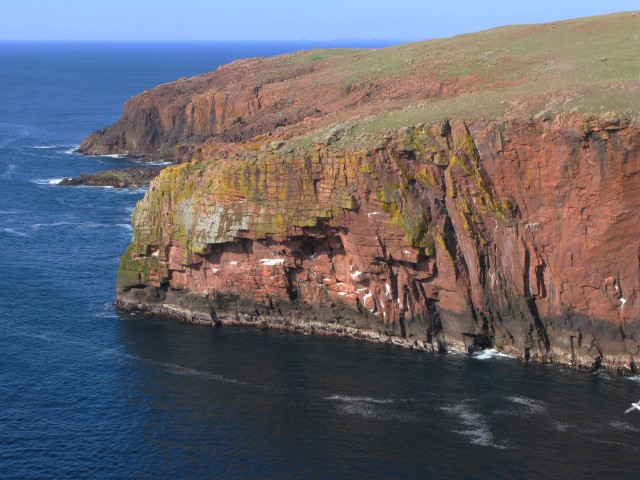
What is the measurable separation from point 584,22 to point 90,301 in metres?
65.6

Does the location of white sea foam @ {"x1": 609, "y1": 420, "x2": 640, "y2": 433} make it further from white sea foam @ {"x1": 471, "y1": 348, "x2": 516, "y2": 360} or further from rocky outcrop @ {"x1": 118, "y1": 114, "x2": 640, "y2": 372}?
white sea foam @ {"x1": 471, "y1": 348, "x2": 516, "y2": 360}

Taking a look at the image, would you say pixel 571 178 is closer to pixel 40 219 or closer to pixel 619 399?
pixel 619 399

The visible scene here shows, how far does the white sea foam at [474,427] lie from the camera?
57.3m

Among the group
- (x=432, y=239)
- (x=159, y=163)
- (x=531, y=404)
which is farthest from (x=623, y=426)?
(x=159, y=163)

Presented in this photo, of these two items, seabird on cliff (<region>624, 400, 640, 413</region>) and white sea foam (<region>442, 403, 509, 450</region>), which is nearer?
white sea foam (<region>442, 403, 509, 450</region>)

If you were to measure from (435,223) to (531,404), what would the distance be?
16.7 m

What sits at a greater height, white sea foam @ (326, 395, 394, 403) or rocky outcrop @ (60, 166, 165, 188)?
rocky outcrop @ (60, 166, 165, 188)

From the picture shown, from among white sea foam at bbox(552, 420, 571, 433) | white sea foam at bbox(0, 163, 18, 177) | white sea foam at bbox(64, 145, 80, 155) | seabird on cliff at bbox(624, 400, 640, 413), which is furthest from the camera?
white sea foam at bbox(64, 145, 80, 155)

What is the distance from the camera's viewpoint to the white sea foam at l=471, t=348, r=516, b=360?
71.1 metres

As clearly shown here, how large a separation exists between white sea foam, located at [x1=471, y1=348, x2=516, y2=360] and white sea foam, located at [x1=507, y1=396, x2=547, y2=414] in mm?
7591

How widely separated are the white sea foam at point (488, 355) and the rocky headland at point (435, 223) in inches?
27.3

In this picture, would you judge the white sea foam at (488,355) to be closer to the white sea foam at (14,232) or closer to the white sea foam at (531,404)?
the white sea foam at (531,404)

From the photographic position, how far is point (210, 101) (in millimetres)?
147500

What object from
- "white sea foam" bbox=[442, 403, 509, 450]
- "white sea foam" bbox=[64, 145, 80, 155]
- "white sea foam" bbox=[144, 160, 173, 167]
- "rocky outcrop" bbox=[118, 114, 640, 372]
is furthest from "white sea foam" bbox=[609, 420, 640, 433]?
"white sea foam" bbox=[64, 145, 80, 155]
